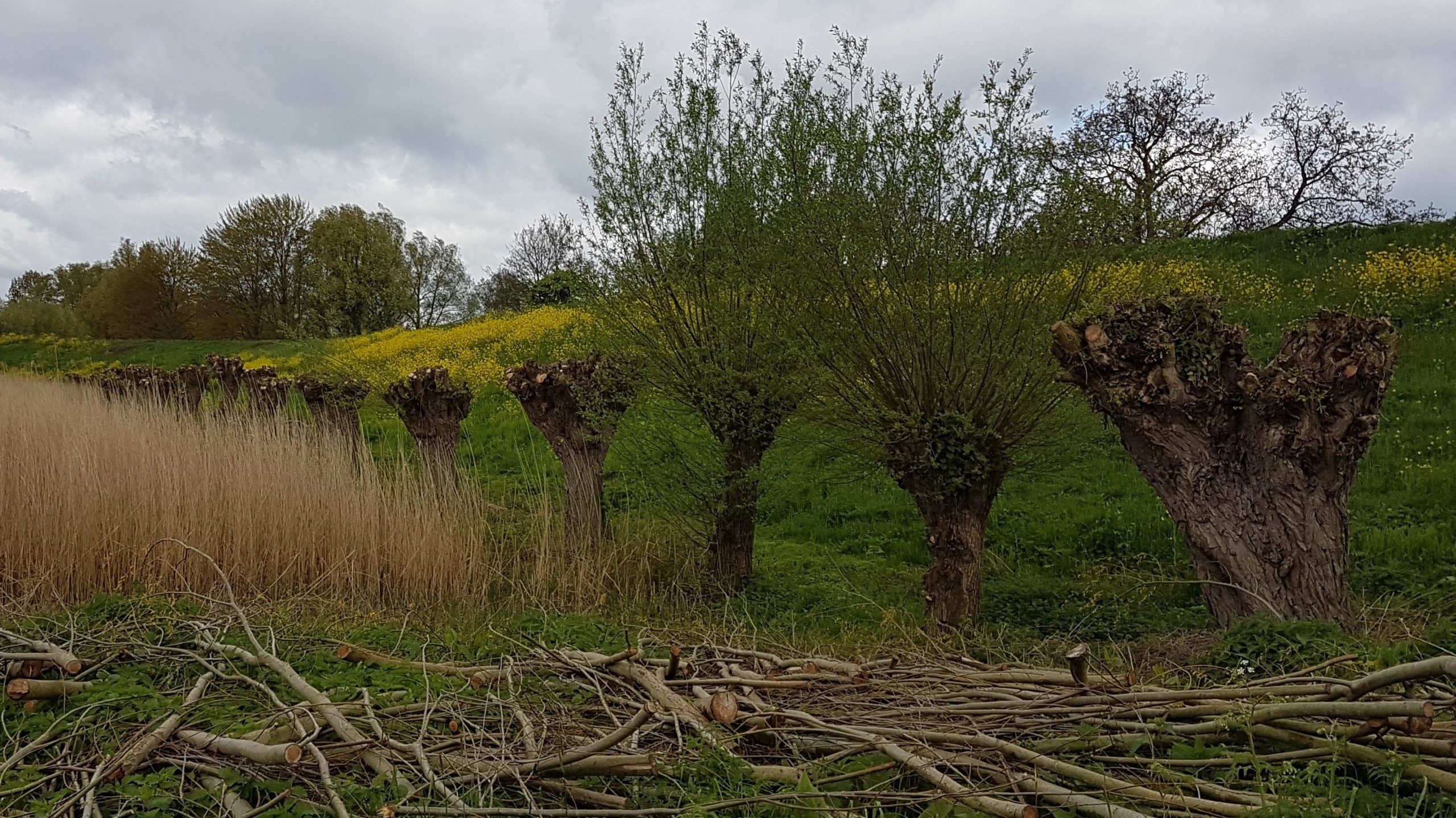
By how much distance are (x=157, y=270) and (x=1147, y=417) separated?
145 feet

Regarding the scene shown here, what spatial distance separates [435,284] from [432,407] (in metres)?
33.7

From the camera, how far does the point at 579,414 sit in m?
8.15

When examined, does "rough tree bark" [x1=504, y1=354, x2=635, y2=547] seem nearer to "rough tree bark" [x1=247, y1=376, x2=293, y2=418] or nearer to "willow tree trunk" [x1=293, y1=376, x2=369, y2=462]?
"willow tree trunk" [x1=293, y1=376, x2=369, y2=462]

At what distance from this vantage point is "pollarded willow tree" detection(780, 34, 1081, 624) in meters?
5.55

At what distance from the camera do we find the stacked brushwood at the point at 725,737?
6.79 feet

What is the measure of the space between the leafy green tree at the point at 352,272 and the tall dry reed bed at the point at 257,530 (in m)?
28.1

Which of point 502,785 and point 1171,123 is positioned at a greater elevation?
point 1171,123

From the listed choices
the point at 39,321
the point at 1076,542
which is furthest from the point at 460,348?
the point at 39,321

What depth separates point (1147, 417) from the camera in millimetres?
4668

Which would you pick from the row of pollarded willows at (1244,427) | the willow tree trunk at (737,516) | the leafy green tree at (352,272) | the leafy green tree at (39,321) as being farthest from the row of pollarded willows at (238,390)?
the leafy green tree at (39,321)

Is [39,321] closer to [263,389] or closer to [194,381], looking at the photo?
[194,381]

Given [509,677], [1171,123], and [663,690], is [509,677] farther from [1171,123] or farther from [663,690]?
[1171,123]

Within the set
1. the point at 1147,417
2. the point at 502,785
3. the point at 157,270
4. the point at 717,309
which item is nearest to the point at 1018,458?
the point at 1147,417

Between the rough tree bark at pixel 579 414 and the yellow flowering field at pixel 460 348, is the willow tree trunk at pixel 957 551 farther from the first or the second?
the yellow flowering field at pixel 460 348
